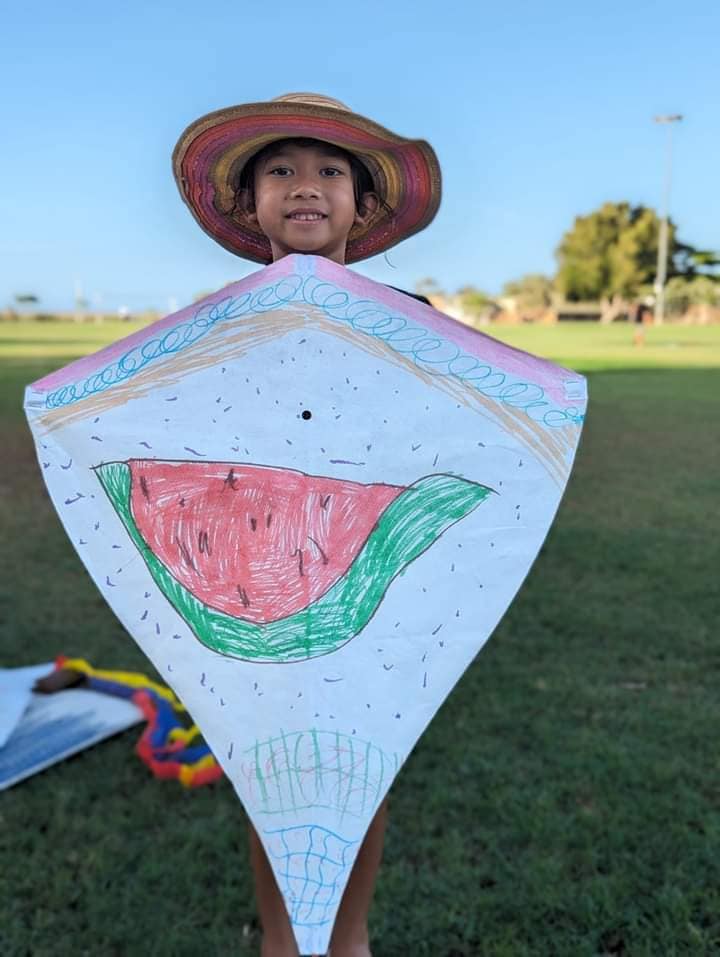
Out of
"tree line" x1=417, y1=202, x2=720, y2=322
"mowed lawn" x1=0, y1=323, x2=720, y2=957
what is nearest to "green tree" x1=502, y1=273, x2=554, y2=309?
"tree line" x1=417, y1=202, x2=720, y2=322

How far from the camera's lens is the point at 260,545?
1.44m

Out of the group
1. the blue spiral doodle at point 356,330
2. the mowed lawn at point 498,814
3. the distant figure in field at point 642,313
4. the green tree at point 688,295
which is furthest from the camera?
the distant figure in field at point 642,313

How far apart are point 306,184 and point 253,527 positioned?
2.07 feet

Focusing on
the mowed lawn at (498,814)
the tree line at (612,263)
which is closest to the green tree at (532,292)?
the tree line at (612,263)

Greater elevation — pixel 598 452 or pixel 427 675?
pixel 427 675

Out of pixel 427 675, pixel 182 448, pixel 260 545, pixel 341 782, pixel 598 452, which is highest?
pixel 182 448

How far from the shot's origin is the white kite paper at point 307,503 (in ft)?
4.56

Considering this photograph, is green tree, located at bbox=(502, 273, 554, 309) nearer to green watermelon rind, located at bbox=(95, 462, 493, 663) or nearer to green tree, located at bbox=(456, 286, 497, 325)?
green tree, located at bbox=(456, 286, 497, 325)

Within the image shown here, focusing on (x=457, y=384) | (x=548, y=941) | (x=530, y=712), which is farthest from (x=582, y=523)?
(x=457, y=384)

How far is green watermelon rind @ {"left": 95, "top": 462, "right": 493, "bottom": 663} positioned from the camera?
1.41 meters

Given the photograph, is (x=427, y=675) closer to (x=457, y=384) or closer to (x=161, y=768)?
(x=457, y=384)

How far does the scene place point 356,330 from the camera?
4.80 ft

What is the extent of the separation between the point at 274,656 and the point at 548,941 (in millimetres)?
1088

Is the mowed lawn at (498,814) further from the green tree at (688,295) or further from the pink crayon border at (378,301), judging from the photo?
the green tree at (688,295)
